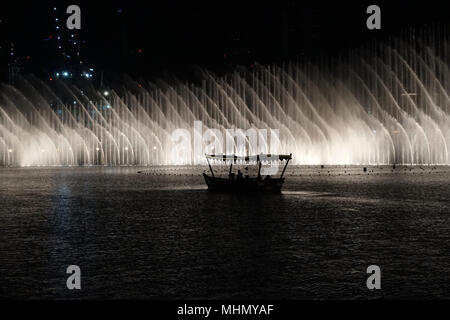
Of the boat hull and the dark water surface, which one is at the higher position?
the boat hull

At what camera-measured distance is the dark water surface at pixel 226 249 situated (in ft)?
46.7

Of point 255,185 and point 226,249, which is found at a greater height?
point 255,185

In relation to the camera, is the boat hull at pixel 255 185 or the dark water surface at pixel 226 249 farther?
the boat hull at pixel 255 185

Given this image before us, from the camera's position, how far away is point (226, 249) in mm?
19625

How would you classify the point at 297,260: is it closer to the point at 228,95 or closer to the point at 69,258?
the point at 69,258

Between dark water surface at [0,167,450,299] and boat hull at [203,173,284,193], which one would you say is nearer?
dark water surface at [0,167,450,299]

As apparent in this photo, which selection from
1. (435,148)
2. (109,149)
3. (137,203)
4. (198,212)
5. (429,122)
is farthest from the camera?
(109,149)

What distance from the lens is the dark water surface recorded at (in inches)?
561

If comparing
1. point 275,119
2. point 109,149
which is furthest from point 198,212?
point 109,149

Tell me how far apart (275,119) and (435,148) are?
→ 27889 mm

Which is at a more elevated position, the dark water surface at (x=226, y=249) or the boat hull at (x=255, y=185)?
the boat hull at (x=255, y=185)

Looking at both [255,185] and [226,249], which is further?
[255,185]
